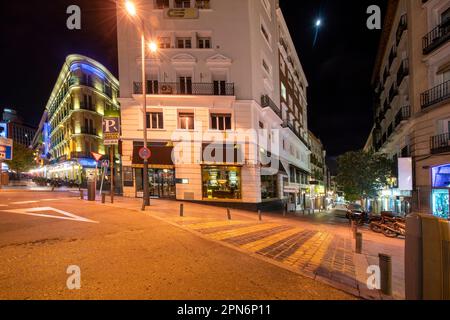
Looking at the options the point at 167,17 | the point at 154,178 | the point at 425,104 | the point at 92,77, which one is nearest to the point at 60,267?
the point at 154,178

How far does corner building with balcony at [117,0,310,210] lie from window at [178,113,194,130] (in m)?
0.08

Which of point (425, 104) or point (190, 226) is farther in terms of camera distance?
point (425, 104)

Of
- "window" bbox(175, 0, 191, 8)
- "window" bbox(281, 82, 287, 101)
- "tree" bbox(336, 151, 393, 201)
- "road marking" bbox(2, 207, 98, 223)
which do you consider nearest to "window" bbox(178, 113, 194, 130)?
"window" bbox(175, 0, 191, 8)

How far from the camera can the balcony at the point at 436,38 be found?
15712 millimetres

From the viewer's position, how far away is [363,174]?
2525cm

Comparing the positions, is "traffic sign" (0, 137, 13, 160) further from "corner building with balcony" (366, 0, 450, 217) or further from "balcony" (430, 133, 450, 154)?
"balcony" (430, 133, 450, 154)

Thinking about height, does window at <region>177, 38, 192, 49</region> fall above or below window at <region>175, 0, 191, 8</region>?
below

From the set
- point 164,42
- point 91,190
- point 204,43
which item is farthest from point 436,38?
point 91,190

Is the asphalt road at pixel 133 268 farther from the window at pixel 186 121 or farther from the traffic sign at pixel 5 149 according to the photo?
the traffic sign at pixel 5 149

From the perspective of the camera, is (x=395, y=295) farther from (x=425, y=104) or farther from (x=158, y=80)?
(x=158, y=80)

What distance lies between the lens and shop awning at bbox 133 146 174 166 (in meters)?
18.8

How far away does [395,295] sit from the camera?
4.46 m

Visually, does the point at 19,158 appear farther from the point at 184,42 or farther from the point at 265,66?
the point at 265,66

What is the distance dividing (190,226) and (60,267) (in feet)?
16.8
